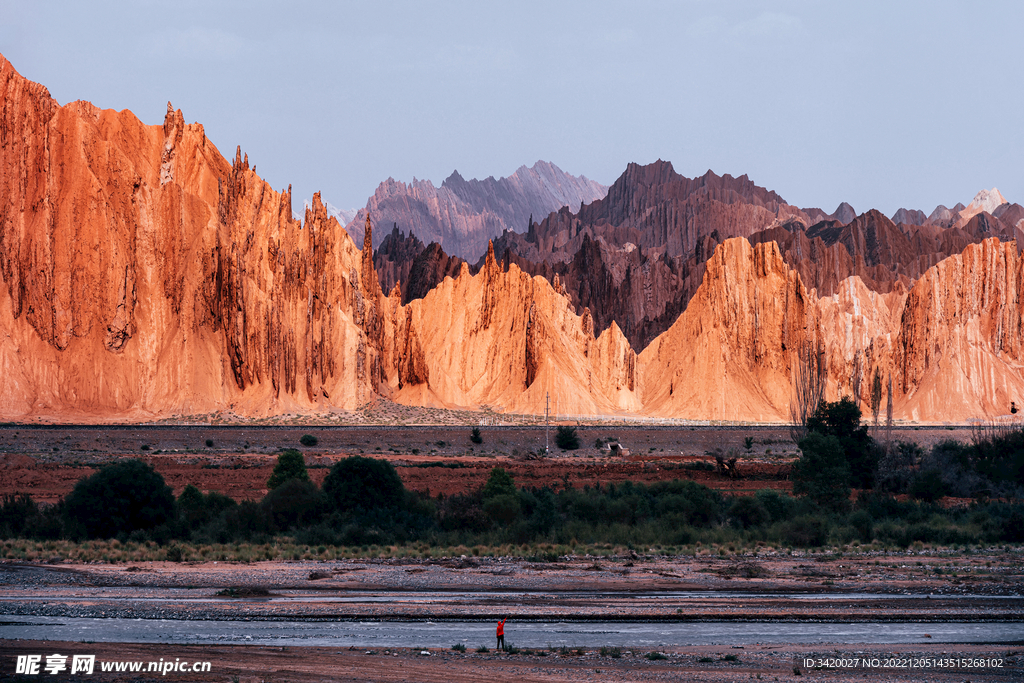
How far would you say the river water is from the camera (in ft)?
35.5

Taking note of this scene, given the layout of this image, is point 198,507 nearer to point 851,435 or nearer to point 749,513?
point 749,513

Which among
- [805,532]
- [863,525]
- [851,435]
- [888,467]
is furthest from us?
[851,435]

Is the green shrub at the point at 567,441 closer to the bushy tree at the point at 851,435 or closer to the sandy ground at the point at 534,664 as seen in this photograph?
the bushy tree at the point at 851,435

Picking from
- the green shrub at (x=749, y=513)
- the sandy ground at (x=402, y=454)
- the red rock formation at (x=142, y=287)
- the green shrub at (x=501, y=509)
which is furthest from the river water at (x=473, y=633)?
the red rock formation at (x=142, y=287)

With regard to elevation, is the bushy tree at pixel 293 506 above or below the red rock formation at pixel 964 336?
below

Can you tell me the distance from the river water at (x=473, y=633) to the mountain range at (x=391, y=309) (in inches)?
2290

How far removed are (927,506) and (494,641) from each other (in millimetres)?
18775

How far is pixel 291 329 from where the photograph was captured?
240ft

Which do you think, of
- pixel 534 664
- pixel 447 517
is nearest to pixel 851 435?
pixel 447 517

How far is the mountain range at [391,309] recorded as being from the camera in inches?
2746

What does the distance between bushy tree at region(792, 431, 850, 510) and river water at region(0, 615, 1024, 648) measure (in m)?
13.7

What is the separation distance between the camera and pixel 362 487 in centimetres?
2209

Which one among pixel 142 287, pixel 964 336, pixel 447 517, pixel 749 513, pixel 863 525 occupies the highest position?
pixel 142 287

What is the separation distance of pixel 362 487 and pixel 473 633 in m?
11.2
